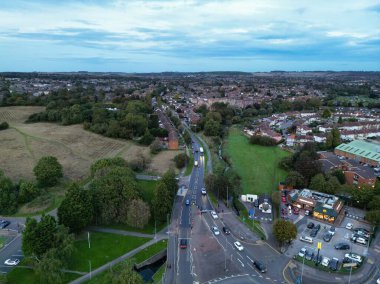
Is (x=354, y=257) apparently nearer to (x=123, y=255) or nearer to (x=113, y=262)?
(x=123, y=255)

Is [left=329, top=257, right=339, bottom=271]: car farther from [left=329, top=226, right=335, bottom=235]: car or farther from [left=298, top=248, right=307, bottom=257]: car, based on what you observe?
[left=329, top=226, right=335, bottom=235]: car

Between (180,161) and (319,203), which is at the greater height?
(180,161)

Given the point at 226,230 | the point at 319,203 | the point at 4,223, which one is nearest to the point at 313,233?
the point at 319,203

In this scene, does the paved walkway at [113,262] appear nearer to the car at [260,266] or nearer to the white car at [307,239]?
A: the car at [260,266]

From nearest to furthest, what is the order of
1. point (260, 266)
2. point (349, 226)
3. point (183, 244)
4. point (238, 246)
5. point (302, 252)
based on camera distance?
point (260, 266)
point (302, 252)
point (238, 246)
point (183, 244)
point (349, 226)

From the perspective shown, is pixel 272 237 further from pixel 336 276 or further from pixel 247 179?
pixel 247 179

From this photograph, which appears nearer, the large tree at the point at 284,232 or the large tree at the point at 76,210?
the large tree at the point at 284,232

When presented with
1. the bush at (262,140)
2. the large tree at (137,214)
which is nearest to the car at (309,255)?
the large tree at (137,214)
